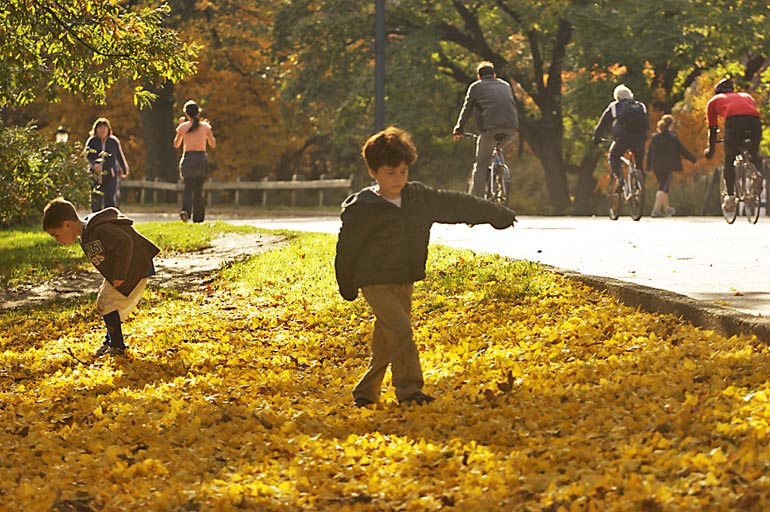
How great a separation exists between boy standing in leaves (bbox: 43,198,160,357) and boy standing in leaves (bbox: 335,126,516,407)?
2.90 meters

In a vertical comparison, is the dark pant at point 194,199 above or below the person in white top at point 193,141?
below

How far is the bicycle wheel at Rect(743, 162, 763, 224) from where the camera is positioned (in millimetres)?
17719

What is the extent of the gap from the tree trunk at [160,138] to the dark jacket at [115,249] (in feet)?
111

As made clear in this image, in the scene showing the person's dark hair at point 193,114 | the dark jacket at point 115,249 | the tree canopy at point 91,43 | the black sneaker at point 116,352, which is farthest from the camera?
the person's dark hair at point 193,114

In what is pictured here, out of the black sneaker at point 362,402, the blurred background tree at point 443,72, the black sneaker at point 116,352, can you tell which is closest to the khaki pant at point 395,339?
the black sneaker at point 362,402

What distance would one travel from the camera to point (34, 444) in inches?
281

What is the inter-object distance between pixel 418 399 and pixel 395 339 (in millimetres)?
374

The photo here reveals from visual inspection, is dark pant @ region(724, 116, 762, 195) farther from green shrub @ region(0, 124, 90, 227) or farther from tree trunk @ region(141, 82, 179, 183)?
tree trunk @ region(141, 82, 179, 183)

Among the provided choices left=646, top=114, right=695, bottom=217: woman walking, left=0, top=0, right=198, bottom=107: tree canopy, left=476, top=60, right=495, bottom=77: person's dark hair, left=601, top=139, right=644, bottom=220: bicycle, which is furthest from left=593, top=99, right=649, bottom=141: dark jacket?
left=0, top=0, right=198, bottom=107: tree canopy

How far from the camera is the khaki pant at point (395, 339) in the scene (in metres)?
7.09

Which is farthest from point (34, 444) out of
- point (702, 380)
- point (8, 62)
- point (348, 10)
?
point (348, 10)

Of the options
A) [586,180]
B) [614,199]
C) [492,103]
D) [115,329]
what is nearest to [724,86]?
[492,103]

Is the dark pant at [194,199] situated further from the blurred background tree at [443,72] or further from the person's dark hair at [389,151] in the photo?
the person's dark hair at [389,151]

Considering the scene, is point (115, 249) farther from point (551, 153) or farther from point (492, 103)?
point (551, 153)
